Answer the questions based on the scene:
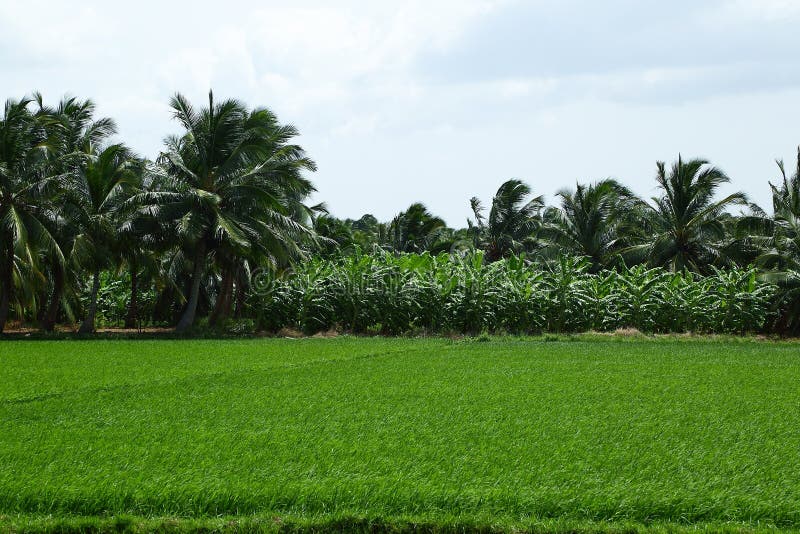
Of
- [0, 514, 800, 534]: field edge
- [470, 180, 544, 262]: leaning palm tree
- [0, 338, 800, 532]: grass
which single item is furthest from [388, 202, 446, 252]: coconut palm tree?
[0, 514, 800, 534]: field edge

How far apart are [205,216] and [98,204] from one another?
2.74 m

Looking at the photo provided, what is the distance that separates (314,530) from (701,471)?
8.64 ft

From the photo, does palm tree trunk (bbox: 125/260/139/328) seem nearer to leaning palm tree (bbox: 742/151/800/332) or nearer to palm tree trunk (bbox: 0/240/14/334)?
palm tree trunk (bbox: 0/240/14/334)

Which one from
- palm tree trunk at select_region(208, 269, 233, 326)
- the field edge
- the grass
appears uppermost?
palm tree trunk at select_region(208, 269, 233, 326)

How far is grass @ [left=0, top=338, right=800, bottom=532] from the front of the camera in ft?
14.4

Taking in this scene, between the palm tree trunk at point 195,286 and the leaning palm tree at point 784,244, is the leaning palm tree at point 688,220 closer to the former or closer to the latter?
the leaning palm tree at point 784,244

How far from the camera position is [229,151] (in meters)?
21.0

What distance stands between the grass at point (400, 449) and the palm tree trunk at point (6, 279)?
31.0 ft

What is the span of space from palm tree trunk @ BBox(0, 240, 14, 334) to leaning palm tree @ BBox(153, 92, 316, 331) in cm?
350

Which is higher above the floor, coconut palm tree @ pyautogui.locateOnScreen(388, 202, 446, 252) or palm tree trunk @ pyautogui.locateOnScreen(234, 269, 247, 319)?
coconut palm tree @ pyautogui.locateOnScreen(388, 202, 446, 252)

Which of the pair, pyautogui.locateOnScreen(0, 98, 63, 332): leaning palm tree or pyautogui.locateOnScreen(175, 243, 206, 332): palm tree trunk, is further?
pyautogui.locateOnScreen(175, 243, 206, 332): palm tree trunk

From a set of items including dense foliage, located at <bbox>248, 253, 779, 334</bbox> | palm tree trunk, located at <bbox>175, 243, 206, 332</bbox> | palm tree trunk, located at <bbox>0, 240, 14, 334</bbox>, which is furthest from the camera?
palm tree trunk, located at <bbox>175, 243, 206, 332</bbox>

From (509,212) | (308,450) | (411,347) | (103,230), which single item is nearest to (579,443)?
(308,450)

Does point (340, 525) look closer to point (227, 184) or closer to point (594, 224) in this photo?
point (227, 184)
